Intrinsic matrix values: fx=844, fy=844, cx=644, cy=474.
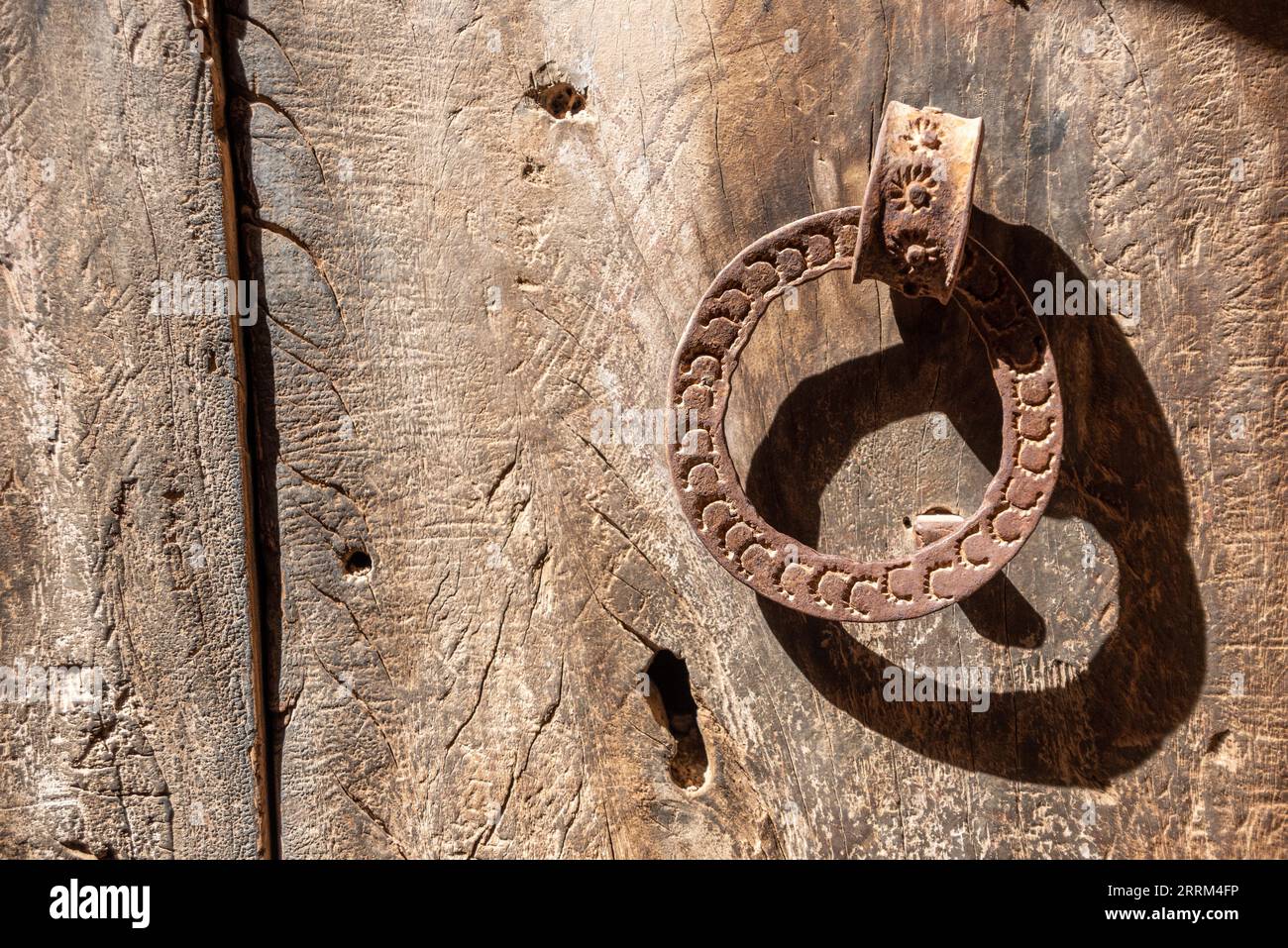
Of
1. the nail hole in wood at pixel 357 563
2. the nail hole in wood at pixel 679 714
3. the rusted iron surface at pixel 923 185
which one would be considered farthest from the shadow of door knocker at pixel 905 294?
the nail hole in wood at pixel 357 563

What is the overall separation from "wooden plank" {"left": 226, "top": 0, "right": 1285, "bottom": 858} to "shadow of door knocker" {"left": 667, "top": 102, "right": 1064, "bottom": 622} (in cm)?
14

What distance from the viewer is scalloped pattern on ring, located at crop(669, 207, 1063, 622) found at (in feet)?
3.24

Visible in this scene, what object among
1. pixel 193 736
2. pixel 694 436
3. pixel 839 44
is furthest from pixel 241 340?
pixel 839 44

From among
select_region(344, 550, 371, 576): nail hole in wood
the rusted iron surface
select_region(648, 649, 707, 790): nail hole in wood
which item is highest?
the rusted iron surface

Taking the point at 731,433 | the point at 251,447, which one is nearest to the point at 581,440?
the point at 731,433

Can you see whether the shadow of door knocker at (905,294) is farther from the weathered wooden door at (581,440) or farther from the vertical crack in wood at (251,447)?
the vertical crack in wood at (251,447)

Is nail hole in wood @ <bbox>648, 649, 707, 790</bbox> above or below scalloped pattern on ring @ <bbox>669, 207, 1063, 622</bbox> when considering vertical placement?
below

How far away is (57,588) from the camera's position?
1202 mm

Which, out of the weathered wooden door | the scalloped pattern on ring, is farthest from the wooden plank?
the scalloped pattern on ring

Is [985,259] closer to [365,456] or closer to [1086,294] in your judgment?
[1086,294]

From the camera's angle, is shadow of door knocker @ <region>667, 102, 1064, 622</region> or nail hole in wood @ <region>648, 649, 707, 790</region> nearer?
shadow of door knocker @ <region>667, 102, 1064, 622</region>

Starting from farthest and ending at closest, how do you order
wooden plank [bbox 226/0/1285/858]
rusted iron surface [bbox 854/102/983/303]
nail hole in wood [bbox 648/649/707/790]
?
nail hole in wood [bbox 648/649/707/790] < wooden plank [bbox 226/0/1285/858] < rusted iron surface [bbox 854/102/983/303]

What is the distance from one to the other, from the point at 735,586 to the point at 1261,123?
892mm

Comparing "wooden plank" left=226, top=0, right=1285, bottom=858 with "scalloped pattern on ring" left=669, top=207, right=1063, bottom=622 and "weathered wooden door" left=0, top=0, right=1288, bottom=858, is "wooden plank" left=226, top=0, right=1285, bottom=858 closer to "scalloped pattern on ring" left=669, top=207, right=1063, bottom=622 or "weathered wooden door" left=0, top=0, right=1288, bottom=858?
"weathered wooden door" left=0, top=0, right=1288, bottom=858
